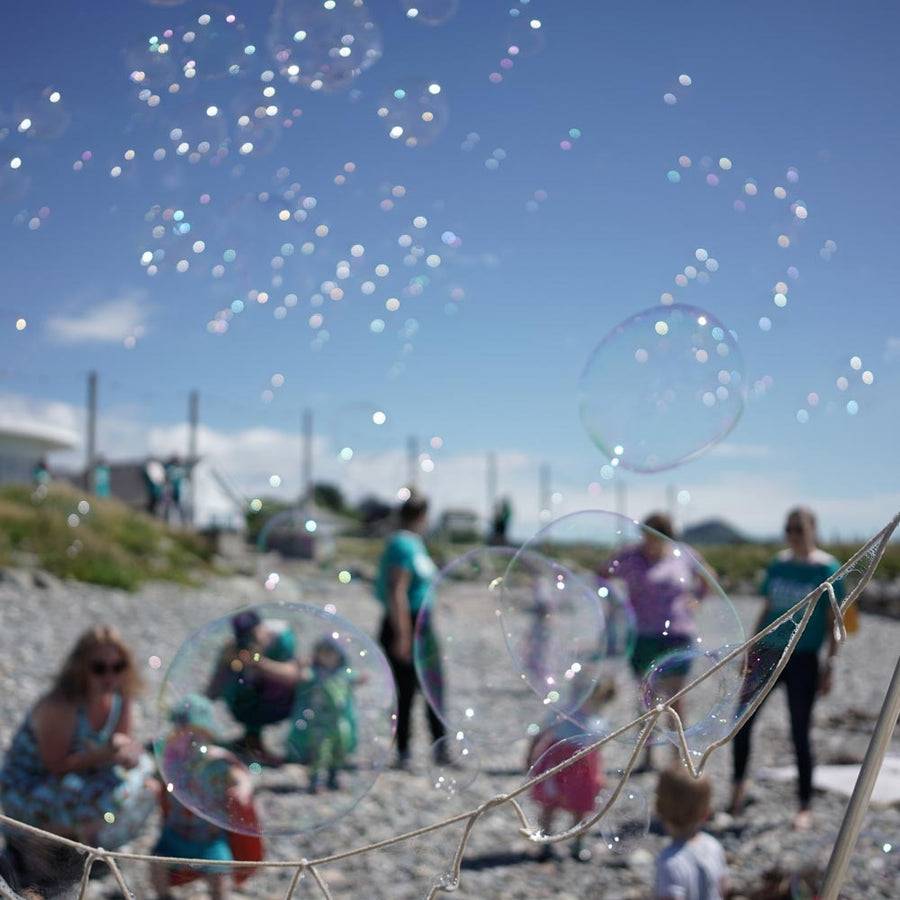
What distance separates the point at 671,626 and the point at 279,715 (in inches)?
76.2

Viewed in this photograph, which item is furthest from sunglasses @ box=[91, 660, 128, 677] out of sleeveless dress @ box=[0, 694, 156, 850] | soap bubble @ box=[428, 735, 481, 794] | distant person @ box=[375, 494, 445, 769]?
distant person @ box=[375, 494, 445, 769]

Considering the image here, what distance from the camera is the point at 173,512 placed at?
17656 millimetres

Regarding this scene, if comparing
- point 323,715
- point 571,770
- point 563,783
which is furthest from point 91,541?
point 571,770

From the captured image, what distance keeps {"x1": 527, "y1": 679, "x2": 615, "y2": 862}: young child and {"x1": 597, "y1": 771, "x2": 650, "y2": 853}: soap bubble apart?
0.15 m

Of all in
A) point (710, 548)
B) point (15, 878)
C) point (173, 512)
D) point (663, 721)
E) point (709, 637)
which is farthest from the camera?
point (710, 548)

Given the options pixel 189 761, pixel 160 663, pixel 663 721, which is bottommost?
pixel 160 663

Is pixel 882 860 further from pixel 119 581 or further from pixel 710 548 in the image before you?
pixel 710 548

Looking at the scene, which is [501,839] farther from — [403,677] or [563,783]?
[563,783]

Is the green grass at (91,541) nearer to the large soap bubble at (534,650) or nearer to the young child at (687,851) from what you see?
the large soap bubble at (534,650)

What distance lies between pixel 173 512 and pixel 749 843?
576 inches

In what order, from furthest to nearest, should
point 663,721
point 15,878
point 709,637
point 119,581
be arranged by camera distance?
point 119,581
point 709,637
point 663,721
point 15,878

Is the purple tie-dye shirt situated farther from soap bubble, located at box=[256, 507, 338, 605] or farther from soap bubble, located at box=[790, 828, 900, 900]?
soap bubble, located at box=[256, 507, 338, 605]

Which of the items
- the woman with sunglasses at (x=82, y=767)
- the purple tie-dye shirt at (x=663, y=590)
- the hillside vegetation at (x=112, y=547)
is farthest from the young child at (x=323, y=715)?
the hillside vegetation at (x=112, y=547)

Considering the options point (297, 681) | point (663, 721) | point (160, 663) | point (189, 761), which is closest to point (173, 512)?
point (160, 663)
